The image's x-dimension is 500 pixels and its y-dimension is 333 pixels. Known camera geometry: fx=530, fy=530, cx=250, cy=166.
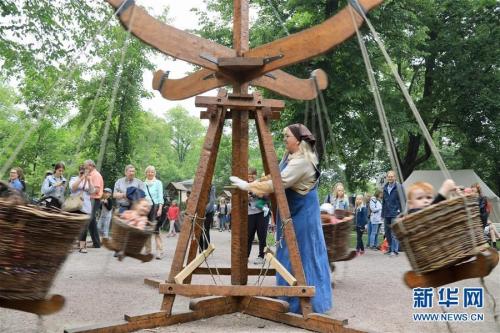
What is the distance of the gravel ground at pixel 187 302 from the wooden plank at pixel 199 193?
46 centimetres

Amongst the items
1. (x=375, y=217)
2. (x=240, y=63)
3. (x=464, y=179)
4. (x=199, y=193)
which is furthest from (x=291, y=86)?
Result: (x=464, y=179)

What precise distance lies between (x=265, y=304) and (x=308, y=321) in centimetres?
59

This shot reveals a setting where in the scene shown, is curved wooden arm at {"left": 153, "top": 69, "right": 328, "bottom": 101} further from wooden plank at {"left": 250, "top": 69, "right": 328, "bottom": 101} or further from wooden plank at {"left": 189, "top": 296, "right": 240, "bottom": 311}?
wooden plank at {"left": 189, "top": 296, "right": 240, "bottom": 311}

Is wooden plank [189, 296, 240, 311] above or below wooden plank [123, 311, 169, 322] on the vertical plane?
above

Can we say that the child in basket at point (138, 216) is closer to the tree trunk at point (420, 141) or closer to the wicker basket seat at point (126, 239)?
the wicker basket seat at point (126, 239)

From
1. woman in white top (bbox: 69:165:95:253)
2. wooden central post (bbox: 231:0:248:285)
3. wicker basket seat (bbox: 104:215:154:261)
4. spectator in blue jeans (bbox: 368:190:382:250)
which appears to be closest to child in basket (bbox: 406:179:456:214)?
wooden central post (bbox: 231:0:248:285)

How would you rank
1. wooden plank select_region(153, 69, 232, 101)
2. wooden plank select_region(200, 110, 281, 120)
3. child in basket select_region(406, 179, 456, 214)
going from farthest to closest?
wooden plank select_region(153, 69, 232, 101)
wooden plank select_region(200, 110, 281, 120)
child in basket select_region(406, 179, 456, 214)

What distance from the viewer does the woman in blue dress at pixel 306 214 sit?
514 cm

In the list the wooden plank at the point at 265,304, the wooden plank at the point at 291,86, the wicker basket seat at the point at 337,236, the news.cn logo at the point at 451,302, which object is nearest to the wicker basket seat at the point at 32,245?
the wooden plank at the point at 265,304

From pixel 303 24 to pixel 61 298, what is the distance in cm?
1626

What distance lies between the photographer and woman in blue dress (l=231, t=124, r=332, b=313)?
16.9 feet

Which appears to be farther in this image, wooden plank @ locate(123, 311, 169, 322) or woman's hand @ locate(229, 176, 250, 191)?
woman's hand @ locate(229, 176, 250, 191)

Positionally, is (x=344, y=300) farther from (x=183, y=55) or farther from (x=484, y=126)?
(x=484, y=126)

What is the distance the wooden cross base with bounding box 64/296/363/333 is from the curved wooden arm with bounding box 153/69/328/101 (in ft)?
7.15
